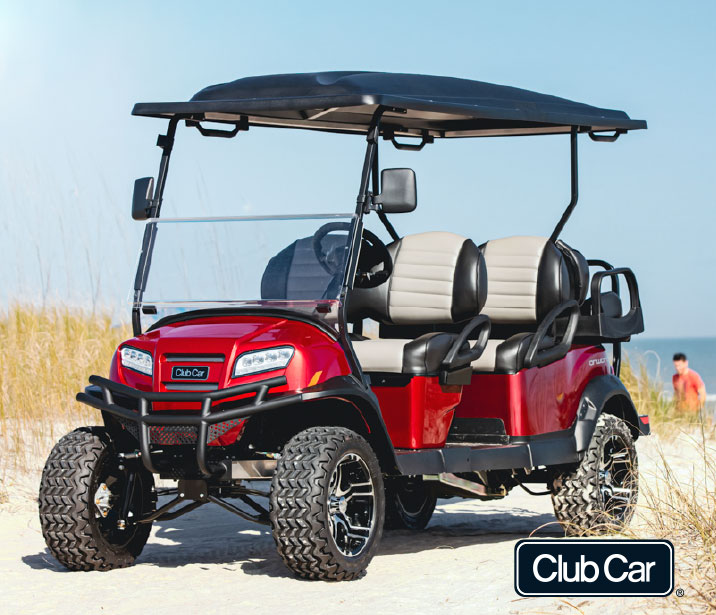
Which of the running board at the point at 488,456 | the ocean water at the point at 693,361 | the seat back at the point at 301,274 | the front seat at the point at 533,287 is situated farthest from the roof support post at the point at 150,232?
the ocean water at the point at 693,361

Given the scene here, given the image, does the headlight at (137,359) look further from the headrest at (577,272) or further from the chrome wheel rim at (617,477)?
the headrest at (577,272)

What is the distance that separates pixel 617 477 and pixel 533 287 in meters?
1.16

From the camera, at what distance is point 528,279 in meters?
6.92

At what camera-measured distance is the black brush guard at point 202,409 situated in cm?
508

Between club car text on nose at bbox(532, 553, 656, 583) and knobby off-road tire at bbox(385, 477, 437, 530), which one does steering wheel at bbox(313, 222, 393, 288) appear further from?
club car text on nose at bbox(532, 553, 656, 583)

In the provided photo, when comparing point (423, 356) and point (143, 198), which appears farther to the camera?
point (143, 198)

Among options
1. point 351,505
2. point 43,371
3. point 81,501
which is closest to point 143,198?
point 81,501

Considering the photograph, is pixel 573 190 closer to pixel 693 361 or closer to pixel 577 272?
pixel 577 272

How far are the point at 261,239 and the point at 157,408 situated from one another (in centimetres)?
104

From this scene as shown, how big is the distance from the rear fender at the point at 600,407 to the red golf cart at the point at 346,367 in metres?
0.01

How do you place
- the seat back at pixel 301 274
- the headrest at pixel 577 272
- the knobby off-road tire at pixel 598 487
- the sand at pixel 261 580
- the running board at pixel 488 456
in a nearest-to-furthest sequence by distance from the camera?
the sand at pixel 261 580, the seat back at pixel 301 274, the running board at pixel 488 456, the knobby off-road tire at pixel 598 487, the headrest at pixel 577 272

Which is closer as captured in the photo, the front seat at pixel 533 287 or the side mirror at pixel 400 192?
the side mirror at pixel 400 192

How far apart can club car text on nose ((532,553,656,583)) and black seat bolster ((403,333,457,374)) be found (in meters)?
1.29

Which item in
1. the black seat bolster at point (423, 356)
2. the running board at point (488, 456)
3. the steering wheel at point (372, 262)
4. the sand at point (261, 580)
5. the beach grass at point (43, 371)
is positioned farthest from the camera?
the beach grass at point (43, 371)
